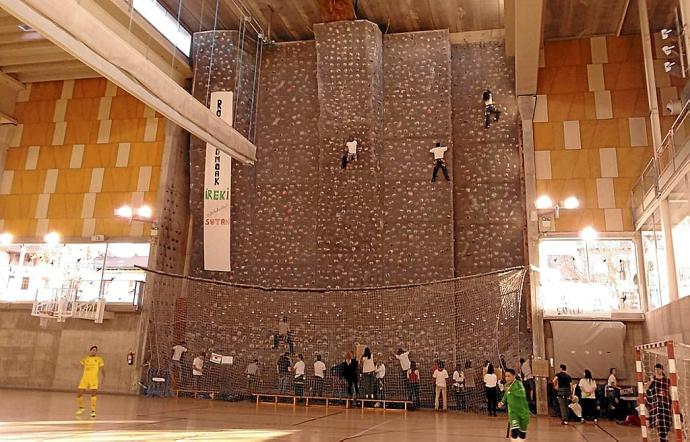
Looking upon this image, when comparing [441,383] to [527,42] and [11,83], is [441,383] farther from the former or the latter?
[11,83]

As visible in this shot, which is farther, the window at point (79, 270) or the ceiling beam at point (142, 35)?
the window at point (79, 270)

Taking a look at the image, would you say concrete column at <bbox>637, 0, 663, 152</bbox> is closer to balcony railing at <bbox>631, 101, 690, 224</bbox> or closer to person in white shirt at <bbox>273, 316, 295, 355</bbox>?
balcony railing at <bbox>631, 101, 690, 224</bbox>

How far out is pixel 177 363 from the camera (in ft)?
54.0

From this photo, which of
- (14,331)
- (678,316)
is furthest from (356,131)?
(14,331)

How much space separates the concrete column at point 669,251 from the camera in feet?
40.6

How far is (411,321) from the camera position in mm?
16016

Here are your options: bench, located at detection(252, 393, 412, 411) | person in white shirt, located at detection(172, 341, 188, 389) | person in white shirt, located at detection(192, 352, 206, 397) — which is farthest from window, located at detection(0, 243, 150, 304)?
bench, located at detection(252, 393, 412, 411)

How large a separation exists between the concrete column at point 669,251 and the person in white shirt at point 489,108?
6.03 meters

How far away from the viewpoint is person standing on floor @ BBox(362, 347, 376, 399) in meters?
15.1

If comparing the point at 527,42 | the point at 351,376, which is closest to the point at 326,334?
the point at 351,376

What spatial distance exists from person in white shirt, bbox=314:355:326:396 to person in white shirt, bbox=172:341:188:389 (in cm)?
395

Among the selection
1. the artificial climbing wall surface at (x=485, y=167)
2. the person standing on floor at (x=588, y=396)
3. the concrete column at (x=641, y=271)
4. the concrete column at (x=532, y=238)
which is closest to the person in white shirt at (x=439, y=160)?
the artificial climbing wall surface at (x=485, y=167)

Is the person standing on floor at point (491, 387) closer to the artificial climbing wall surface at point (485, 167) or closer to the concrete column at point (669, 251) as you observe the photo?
the artificial climbing wall surface at point (485, 167)

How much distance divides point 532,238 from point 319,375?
724cm
